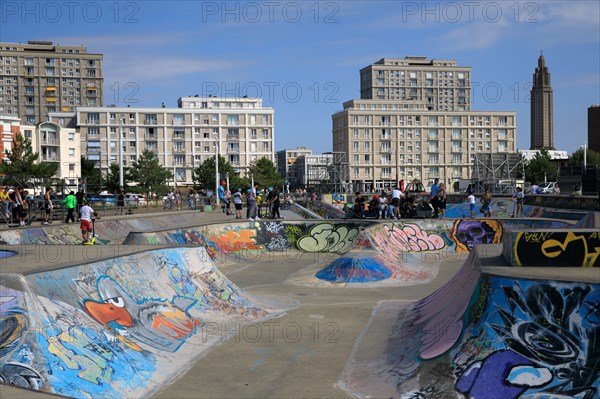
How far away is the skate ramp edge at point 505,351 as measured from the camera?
6938 millimetres

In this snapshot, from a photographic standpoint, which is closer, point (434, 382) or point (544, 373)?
point (544, 373)

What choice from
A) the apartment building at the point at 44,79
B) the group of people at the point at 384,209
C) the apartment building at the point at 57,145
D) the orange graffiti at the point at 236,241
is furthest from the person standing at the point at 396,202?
the apartment building at the point at 44,79

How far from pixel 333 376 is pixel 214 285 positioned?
490cm

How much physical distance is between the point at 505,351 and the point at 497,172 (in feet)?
143

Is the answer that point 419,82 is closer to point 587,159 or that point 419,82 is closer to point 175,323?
point 587,159

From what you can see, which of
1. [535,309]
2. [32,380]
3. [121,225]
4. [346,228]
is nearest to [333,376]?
[535,309]

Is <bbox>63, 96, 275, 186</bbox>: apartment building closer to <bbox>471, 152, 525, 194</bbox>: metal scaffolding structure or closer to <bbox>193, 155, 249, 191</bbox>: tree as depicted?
<bbox>193, 155, 249, 191</bbox>: tree

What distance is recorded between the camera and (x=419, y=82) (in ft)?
504

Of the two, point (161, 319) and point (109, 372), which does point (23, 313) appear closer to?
point (109, 372)

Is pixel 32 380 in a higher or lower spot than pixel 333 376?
higher

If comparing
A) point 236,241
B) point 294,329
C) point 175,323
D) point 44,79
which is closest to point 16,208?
point 236,241

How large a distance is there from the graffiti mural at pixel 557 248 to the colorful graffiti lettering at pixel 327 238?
1338 centimetres

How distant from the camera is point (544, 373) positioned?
22.9ft

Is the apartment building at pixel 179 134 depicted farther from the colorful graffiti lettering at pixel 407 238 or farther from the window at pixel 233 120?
the colorful graffiti lettering at pixel 407 238
